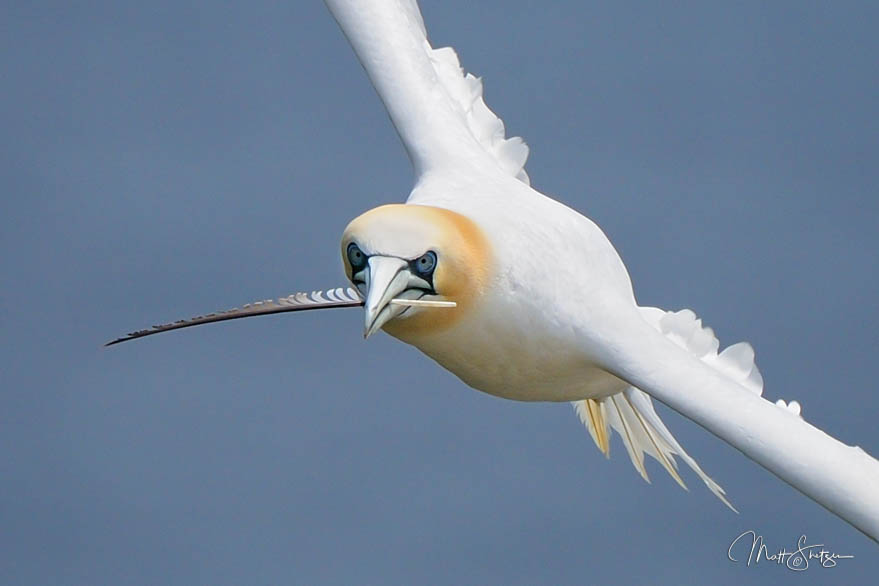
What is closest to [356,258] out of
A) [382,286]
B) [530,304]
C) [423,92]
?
[382,286]

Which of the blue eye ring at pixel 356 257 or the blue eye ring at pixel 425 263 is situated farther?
the blue eye ring at pixel 425 263

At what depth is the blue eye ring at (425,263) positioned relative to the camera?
1786 cm

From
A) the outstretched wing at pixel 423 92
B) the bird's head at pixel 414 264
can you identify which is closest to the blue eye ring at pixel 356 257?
the bird's head at pixel 414 264

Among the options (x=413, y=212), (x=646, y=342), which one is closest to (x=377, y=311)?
(x=413, y=212)

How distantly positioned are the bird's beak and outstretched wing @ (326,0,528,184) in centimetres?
217

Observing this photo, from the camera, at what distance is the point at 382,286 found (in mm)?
17578

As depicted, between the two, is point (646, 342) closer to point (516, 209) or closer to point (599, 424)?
point (516, 209)

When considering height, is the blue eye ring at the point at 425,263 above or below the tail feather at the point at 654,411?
below

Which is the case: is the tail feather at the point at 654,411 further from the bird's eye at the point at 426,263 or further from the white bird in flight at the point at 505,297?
the bird's eye at the point at 426,263

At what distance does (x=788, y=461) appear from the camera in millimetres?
18359

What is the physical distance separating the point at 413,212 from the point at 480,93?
3.13 m

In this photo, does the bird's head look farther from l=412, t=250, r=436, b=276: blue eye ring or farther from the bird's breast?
the bird's breast

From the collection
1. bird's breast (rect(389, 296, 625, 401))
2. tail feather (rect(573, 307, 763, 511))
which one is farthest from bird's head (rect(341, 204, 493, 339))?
tail feather (rect(573, 307, 763, 511))

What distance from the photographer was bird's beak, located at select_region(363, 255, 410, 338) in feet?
57.5
